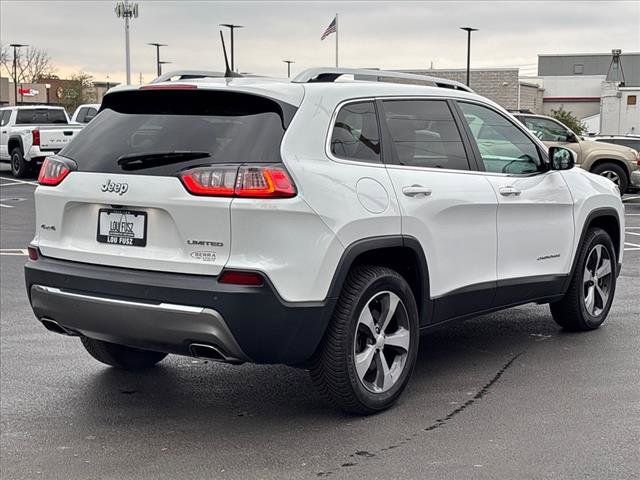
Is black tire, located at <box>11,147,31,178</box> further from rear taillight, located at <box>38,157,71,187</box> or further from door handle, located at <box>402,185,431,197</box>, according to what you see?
door handle, located at <box>402,185,431,197</box>

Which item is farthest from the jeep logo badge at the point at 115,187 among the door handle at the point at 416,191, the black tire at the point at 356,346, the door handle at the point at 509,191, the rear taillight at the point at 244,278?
the door handle at the point at 509,191

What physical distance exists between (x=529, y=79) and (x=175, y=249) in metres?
66.3

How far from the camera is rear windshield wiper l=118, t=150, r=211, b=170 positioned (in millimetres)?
4713

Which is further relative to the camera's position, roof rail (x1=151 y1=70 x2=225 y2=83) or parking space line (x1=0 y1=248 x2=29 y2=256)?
parking space line (x1=0 y1=248 x2=29 y2=256)

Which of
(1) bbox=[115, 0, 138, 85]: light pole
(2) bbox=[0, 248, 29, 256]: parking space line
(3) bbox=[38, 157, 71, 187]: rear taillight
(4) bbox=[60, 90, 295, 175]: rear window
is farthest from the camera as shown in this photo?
(1) bbox=[115, 0, 138, 85]: light pole

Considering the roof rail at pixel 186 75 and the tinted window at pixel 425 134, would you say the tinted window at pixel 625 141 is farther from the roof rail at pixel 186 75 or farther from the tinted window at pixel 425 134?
the roof rail at pixel 186 75

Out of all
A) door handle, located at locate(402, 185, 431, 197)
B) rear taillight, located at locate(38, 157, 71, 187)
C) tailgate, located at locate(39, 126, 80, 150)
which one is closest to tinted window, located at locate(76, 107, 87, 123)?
tailgate, located at locate(39, 126, 80, 150)

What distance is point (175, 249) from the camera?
4.66 m

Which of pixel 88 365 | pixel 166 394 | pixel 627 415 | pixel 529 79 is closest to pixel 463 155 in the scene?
pixel 627 415

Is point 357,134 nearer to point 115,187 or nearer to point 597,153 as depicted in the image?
point 115,187

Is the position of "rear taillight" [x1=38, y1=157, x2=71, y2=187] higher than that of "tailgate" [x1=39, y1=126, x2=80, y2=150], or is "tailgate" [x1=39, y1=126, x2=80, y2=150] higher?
"tailgate" [x1=39, y1=126, x2=80, y2=150]

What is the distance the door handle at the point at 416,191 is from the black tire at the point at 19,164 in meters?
22.2

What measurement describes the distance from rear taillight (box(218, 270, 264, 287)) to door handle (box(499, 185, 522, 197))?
2136mm

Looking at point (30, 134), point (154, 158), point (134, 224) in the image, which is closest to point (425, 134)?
point (154, 158)
